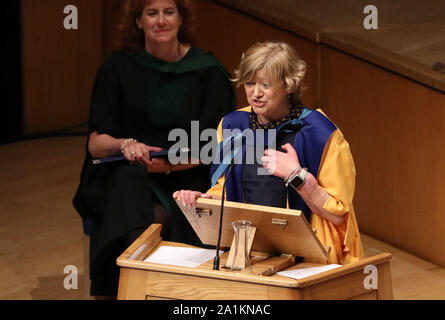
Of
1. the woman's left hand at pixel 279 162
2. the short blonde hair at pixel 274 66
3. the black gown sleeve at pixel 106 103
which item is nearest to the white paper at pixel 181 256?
the woman's left hand at pixel 279 162

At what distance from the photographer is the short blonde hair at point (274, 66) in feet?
10.2

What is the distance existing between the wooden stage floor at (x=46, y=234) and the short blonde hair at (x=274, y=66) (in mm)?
1805

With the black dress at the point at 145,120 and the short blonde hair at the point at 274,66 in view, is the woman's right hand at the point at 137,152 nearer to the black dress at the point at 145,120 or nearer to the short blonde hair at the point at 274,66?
the black dress at the point at 145,120

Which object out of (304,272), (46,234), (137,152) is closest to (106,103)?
(137,152)

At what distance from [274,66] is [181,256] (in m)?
0.74

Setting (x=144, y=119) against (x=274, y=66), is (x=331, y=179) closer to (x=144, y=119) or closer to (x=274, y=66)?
(x=274, y=66)

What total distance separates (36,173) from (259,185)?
3.75 m

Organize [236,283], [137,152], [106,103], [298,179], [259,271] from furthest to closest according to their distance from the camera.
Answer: [106,103], [137,152], [298,179], [259,271], [236,283]

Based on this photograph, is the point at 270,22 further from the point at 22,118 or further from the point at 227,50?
the point at 22,118

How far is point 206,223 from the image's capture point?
9.78 ft

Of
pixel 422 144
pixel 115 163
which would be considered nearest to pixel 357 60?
pixel 422 144

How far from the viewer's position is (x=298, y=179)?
3.03 m

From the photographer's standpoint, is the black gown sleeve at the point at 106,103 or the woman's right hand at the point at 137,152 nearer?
the woman's right hand at the point at 137,152

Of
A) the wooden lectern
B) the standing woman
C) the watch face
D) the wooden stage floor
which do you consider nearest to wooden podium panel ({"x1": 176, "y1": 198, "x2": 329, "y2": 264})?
the wooden lectern
